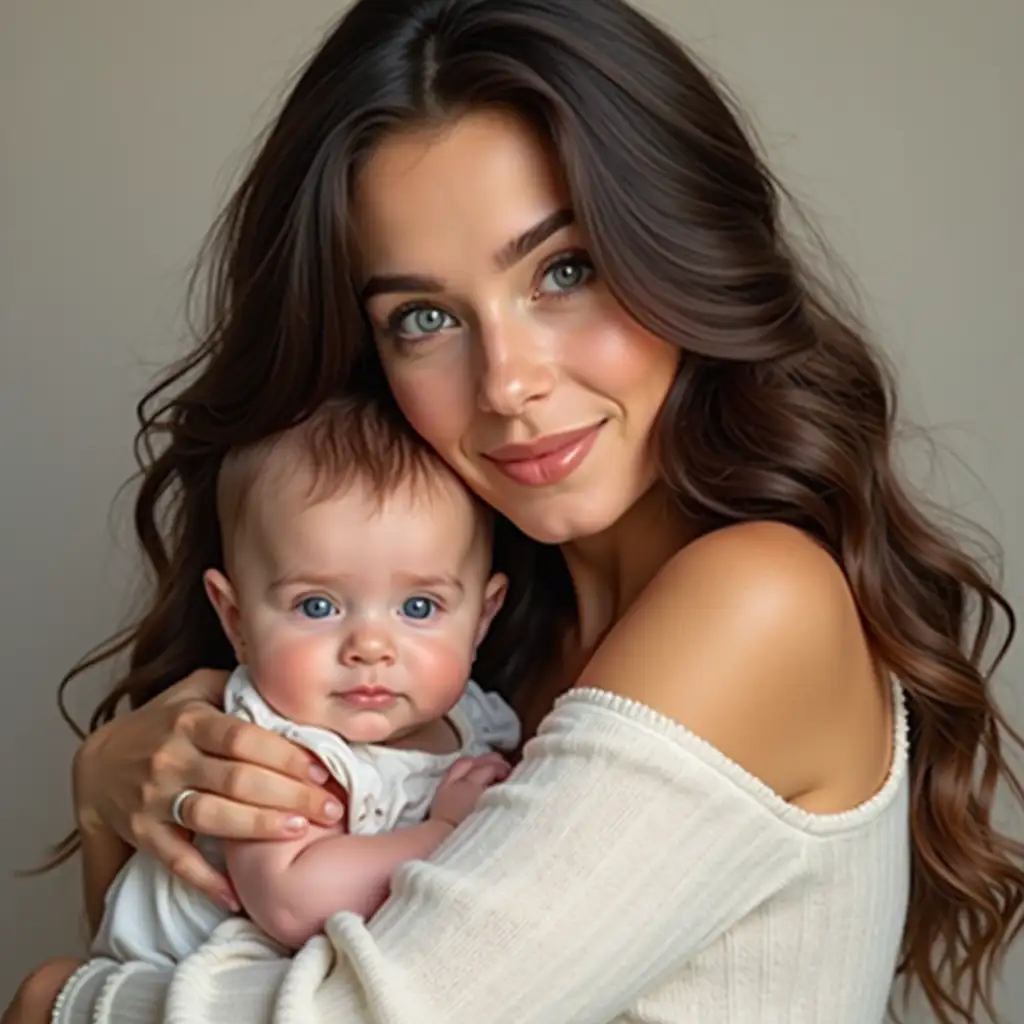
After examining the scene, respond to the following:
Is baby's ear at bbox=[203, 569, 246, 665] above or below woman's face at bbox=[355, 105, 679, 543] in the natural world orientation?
below

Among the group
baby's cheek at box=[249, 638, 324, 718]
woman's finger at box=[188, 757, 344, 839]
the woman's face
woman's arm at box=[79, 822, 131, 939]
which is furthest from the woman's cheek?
woman's arm at box=[79, 822, 131, 939]

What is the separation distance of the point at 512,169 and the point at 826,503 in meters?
0.39

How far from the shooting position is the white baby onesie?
1301mm

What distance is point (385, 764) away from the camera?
4.40 feet

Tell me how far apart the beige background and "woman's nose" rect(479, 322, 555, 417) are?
66 cm

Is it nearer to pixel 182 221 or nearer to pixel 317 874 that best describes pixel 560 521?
pixel 317 874

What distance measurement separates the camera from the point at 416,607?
1.35m

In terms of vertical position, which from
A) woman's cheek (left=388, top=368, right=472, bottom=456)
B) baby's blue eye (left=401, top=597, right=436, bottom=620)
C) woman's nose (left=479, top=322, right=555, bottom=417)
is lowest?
baby's blue eye (left=401, top=597, right=436, bottom=620)

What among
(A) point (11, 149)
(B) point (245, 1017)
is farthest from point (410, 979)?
(A) point (11, 149)

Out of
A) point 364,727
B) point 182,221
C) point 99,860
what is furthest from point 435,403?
point 182,221

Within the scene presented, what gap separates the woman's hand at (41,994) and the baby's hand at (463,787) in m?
0.35

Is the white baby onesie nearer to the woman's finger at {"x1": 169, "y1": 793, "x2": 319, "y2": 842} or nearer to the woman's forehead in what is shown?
the woman's finger at {"x1": 169, "y1": 793, "x2": 319, "y2": 842}

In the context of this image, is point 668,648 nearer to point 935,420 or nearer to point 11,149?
point 935,420

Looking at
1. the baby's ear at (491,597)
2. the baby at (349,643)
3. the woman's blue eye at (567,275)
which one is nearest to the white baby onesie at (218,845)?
the baby at (349,643)
